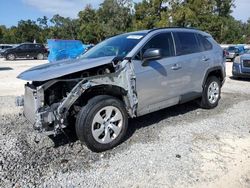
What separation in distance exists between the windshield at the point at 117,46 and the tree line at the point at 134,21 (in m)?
36.3

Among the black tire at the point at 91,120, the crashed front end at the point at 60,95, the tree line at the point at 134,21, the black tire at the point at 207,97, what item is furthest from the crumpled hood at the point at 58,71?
the tree line at the point at 134,21

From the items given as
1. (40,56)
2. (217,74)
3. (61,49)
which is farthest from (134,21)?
(217,74)

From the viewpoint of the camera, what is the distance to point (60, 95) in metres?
4.83

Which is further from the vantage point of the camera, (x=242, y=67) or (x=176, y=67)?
(x=242, y=67)

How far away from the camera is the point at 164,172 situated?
4117mm

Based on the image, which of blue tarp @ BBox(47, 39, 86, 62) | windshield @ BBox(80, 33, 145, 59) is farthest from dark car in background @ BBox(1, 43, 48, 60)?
windshield @ BBox(80, 33, 145, 59)

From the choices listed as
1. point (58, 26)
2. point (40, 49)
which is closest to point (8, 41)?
point (58, 26)

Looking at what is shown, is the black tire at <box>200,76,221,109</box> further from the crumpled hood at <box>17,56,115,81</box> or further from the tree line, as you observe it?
the tree line

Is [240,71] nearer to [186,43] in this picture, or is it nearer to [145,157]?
[186,43]

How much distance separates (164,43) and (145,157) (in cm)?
236

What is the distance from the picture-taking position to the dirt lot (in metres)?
3.93

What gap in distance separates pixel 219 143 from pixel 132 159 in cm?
158

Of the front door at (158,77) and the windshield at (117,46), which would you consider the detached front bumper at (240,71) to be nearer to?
the front door at (158,77)

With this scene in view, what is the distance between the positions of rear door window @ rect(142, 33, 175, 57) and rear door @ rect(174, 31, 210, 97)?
0.55ft
